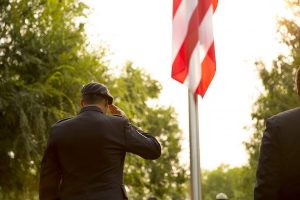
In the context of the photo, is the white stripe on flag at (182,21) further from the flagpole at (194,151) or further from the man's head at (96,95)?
the man's head at (96,95)

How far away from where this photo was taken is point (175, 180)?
57.0m

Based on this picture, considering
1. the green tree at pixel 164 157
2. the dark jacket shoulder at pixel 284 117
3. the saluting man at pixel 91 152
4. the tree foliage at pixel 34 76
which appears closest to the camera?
the dark jacket shoulder at pixel 284 117

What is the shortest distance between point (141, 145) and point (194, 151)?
53 cm

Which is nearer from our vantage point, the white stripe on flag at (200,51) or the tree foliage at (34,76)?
the white stripe on flag at (200,51)

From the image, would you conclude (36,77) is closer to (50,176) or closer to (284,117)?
(50,176)

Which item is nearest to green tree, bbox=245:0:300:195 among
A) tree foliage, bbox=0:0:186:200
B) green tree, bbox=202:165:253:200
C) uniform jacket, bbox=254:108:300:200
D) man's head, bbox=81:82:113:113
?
tree foliage, bbox=0:0:186:200

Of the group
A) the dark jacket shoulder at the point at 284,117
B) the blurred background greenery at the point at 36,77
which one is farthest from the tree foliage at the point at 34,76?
the dark jacket shoulder at the point at 284,117

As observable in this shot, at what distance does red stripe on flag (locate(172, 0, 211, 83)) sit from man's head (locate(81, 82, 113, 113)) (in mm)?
823

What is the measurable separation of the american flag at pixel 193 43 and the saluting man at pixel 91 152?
0.86 metres

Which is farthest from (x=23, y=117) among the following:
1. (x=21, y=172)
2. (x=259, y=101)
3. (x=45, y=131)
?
(x=259, y=101)

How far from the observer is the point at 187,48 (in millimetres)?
6652

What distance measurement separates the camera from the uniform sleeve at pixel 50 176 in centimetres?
585

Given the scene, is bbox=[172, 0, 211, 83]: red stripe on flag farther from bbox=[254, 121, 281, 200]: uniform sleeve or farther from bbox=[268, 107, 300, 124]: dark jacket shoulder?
bbox=[254, 121, 281, 200]: uniform sleeve

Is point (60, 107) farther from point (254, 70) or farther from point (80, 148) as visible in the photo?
point (80, 148)
